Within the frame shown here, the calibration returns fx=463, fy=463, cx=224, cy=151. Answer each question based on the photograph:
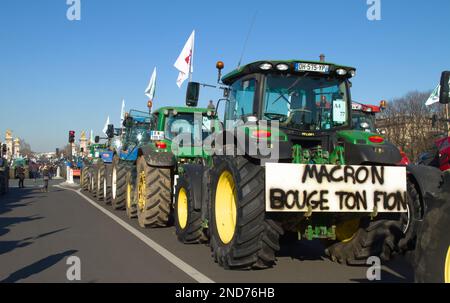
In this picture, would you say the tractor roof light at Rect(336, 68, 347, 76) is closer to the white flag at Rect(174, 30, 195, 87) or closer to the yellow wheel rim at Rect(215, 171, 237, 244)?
the yellow wheel rim at Rect(215, 171, 237, 244)

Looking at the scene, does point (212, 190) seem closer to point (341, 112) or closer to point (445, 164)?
point (341, 112)

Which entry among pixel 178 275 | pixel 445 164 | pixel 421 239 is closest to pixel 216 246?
pixel 178 275

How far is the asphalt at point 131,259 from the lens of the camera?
18.6ft

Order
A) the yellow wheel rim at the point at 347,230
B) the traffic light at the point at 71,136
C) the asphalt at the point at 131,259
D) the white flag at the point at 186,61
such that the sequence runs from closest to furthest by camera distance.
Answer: the asphalt at the point at 131,259 → the yellow wheel rim at the point at 347,230 → the white flag at the point at 186,61 → the traffic light at the point at 71,136

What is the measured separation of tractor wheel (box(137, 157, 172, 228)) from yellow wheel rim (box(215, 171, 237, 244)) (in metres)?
3.32

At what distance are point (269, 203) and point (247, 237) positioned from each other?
549mm

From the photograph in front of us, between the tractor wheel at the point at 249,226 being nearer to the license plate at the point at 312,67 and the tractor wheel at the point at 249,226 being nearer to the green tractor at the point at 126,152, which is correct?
the license plate at the point at 312,67

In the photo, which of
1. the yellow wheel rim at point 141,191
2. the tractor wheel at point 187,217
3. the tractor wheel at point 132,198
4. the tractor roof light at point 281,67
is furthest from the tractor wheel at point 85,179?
the tractor roof light at point 281,67

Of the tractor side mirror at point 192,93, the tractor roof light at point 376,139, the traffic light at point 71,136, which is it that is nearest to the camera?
the tractor roof light at point 376,139

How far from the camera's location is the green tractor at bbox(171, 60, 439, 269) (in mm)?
5391

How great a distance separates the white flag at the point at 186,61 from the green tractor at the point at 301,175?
26.9 feet

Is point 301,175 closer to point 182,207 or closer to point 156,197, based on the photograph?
point 182,207

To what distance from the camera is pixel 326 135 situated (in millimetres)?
6293

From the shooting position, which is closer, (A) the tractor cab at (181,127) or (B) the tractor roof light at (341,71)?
(B) the tractor roof light at (341,71)
